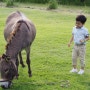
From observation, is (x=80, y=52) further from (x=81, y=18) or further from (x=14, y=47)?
(x=14, y=47)

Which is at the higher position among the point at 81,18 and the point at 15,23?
the point at 81,18

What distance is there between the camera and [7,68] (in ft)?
17.8

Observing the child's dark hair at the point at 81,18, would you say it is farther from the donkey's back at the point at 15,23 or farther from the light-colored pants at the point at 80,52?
the donkey's back at the point at 15,23

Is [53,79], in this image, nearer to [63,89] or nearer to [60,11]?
[63,89]

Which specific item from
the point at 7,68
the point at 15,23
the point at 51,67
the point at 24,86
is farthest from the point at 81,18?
the point at 7,68

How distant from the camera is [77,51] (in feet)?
22.6

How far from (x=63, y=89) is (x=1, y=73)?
4.50 ft

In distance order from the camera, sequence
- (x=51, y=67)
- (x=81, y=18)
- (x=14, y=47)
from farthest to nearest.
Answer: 1. (x=51, y=67)
2. (x=81, y=18)
3. (x=14, y=47)

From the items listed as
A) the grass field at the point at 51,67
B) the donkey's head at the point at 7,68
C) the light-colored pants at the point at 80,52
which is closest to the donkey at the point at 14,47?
the donkey's head at the point at 7,68

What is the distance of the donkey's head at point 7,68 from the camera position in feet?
17.9

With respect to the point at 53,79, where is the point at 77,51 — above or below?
above

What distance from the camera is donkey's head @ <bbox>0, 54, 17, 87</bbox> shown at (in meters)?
5.44

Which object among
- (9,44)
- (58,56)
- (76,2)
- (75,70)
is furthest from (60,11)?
(9,44)

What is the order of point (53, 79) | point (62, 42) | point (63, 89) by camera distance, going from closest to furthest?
1. point (63, 89)
2. point (53, 79)
3. point (62, 42)
